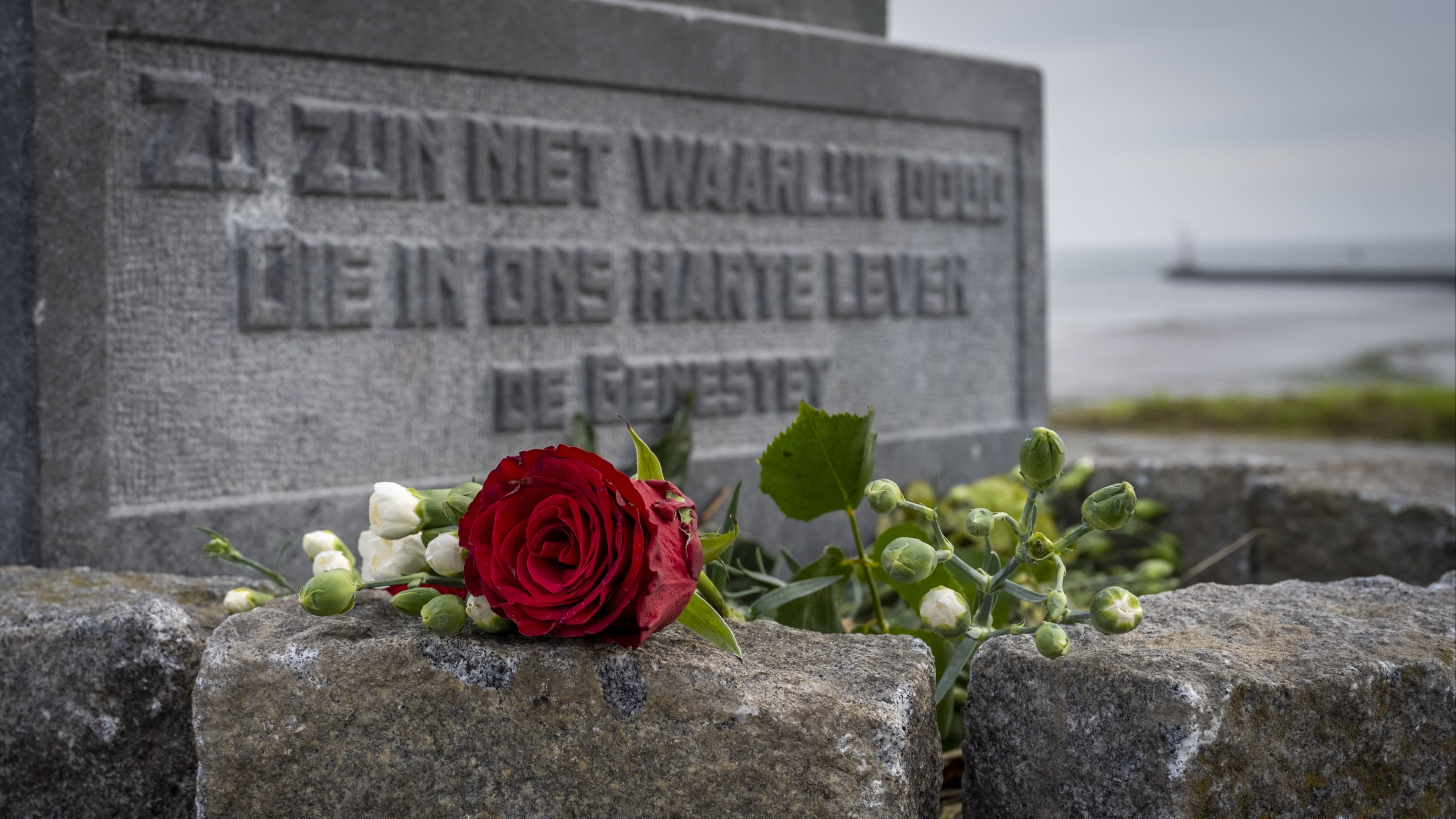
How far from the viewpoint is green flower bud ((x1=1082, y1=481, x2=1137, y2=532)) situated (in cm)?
96

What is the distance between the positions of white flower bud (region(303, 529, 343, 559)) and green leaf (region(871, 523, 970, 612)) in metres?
0.63

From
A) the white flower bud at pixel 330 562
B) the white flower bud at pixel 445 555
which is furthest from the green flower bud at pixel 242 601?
the white flower bud at pixel 445 555

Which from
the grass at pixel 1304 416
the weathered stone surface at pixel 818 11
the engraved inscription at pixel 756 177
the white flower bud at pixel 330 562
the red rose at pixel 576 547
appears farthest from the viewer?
the grass at pixel 1304 416

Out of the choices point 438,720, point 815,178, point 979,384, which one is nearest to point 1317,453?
point 979,384

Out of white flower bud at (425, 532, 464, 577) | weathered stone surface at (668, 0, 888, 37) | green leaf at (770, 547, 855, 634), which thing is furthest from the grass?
white flower bud at (425, 532, 464, 577)

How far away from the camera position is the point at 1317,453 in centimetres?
367

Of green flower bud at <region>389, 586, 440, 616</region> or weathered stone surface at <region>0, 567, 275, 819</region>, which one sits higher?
green flower bud at <region>389, 586, 440, 616</region>

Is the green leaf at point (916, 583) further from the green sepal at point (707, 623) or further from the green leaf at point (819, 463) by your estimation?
the green sepal at point (707, 623)

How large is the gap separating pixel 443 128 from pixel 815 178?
3.05 ft

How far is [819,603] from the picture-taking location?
4.56 feet

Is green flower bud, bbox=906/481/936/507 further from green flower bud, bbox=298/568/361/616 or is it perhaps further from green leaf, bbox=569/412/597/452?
green flower bud, bbox=298/568/361/616

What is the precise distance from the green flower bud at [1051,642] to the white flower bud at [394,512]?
59 centimetres

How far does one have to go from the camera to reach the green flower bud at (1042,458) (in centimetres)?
100

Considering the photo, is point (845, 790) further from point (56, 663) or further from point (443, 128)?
point (443, 128)
